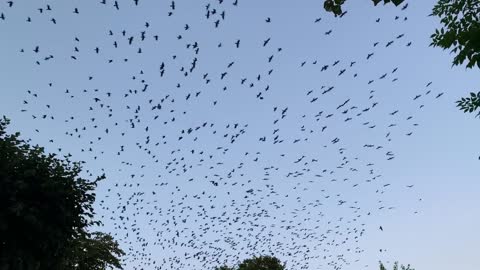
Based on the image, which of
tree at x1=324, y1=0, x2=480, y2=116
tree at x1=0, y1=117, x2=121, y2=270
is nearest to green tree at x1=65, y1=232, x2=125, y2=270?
tree at x1=0, y1=117, x2=121, y2=270

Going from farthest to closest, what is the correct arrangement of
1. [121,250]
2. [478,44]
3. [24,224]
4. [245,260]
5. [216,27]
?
[245,260] → [121,250] → [24,224] → [216,27] → [478,44]

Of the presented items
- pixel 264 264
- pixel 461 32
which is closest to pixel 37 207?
pixel 461 32

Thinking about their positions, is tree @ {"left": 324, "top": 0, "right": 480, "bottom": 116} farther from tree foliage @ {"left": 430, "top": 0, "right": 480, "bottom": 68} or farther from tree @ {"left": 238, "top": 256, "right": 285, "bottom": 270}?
tree @ {"left": 238, "top": 256, "right": 285, "bottom": 270}

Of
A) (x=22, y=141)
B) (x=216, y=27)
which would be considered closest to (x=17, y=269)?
(x=22, y=141)

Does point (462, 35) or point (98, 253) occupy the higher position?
point (98, 253)

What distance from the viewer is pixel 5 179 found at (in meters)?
21.9

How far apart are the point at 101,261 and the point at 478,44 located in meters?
46.8

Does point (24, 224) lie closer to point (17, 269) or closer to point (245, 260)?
point (17, 269)

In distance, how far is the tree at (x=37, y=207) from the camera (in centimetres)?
2152

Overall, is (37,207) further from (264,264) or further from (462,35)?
(264,264)

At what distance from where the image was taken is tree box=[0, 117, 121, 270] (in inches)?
847

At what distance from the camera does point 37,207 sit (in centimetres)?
2258

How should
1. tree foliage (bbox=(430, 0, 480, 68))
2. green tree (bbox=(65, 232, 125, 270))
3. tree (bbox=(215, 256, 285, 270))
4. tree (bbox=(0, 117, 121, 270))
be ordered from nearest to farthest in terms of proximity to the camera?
1. tree foliage (bbox=(430, 0, 480, 68))
2. tree (bbox=(0, 117, 121, 270))
3. green tree (bbox=(65, 232, 125, 270))
4. tree (bbox=(215, 256, 285, 270))

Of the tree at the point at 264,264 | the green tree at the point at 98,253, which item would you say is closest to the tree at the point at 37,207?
the green tree at the point at 98,253
